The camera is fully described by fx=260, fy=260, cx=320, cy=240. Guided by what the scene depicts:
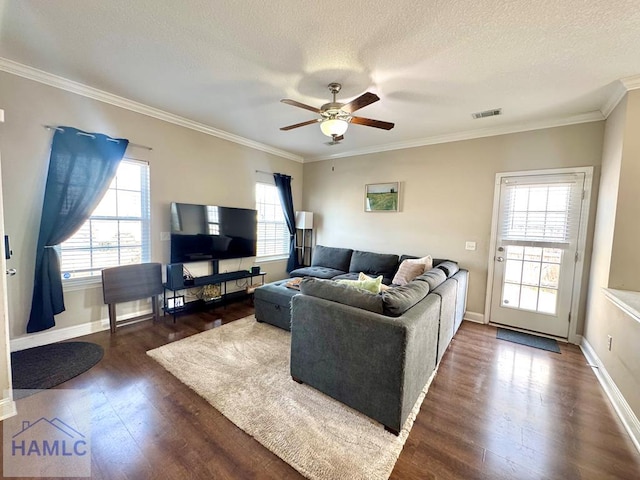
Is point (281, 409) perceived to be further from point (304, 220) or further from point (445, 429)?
point (304, 220)

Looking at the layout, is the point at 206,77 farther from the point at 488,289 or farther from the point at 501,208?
the point at 488,289

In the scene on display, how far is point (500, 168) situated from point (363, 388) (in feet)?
11.3

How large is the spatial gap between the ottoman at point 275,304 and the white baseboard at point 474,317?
2.61 metres

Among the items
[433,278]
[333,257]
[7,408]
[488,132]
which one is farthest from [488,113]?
[7,408]

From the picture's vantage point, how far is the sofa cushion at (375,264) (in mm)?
4238

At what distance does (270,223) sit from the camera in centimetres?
521

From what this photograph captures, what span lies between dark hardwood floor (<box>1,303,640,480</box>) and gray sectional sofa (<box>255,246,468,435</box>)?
0.91 ft

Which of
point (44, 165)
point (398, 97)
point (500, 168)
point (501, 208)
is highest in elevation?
point (398, 97)

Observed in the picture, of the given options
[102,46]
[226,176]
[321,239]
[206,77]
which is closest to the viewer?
[102,46]

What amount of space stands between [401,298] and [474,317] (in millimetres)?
2702

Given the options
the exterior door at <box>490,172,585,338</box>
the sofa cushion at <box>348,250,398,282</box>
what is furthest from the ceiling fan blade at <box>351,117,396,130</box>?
the sofa cushion at <box>348,250,398,282</box>

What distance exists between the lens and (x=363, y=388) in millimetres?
1827

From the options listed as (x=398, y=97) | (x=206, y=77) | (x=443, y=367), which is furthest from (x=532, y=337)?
(x=206, y=77)

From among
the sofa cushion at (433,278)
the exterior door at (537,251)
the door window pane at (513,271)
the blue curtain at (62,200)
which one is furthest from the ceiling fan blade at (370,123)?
the blue curtain at (62,200)
